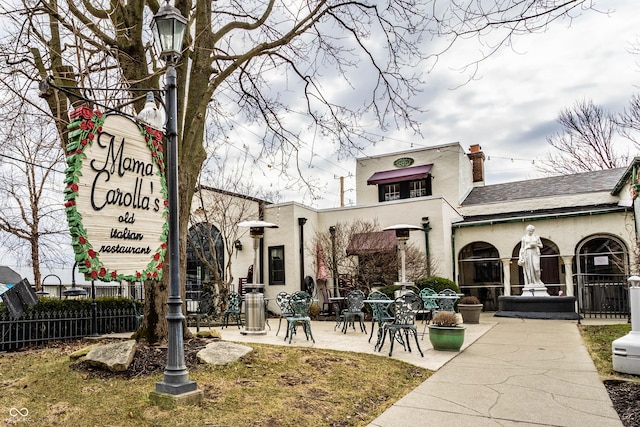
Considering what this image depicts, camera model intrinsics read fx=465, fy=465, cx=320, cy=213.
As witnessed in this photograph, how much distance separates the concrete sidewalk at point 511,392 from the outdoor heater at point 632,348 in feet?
1.17

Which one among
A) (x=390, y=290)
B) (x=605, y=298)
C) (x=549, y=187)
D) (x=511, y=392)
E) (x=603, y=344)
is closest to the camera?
(x=511, y=392)

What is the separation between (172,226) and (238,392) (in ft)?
6.68

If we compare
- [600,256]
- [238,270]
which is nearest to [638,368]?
[600,256]

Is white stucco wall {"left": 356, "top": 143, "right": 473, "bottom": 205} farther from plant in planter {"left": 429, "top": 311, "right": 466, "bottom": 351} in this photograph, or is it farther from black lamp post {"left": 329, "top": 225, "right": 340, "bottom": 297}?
plant in planter {"left": 429, "top": 311, "right": 466, "bottom": 351}

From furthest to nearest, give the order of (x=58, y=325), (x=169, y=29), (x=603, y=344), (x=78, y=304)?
(x=78, y=304)
(x=58, y=325)
(x=603, y=344)
(x=169, y=29)

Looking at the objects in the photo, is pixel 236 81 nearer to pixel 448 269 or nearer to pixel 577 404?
pixel 577 404

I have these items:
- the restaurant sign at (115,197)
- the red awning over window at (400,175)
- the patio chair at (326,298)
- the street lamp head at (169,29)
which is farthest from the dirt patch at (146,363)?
the red awning over window at (400,175)

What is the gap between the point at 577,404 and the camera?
5070mm

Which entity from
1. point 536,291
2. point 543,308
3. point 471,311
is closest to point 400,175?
point 536,291

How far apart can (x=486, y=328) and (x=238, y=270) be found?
10529 mm

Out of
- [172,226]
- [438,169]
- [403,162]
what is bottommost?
[172,226]

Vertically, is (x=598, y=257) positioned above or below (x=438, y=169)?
below

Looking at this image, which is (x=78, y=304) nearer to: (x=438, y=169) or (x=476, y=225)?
(x=476, y=225)

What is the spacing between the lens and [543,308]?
14.2m
